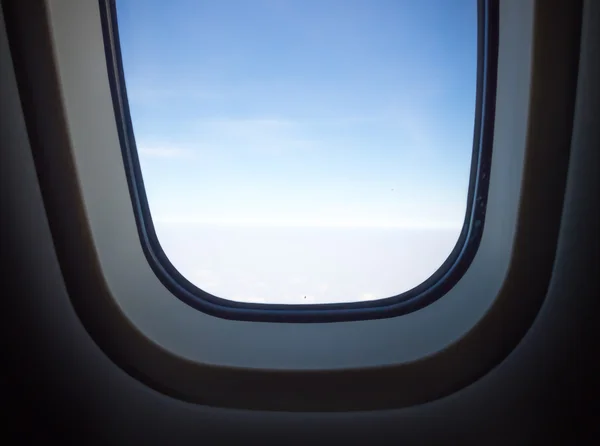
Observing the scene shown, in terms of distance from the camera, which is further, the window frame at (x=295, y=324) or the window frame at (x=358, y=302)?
the window frame at (x=358, y=302)

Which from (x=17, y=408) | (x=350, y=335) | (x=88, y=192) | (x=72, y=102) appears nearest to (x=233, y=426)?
(x=350, y=335)

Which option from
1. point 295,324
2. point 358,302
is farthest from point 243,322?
point 358,302

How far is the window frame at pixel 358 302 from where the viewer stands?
0.94 meters

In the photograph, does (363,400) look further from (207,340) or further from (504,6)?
(504,6)

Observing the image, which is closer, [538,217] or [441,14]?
[538,217]

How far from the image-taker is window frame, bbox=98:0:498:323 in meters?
0.94

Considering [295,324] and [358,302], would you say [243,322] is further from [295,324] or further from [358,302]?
[358,302]

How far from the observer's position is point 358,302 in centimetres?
109

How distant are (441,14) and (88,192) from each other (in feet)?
2.65

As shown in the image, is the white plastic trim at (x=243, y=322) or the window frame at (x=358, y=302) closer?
the white plastic trim at (x=243, y=322)

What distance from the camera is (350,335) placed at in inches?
40.6

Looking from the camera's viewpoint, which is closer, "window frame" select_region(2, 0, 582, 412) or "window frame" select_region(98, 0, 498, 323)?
"window frame" select_region(2, 0, 582, 412)

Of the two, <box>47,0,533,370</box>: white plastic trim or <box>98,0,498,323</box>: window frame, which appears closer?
<box>47,0,533,370</box>: white plastic trim

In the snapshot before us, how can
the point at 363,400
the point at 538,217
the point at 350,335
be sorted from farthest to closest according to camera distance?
the point at 350,335
the point at 363,400
the point at 538,217
